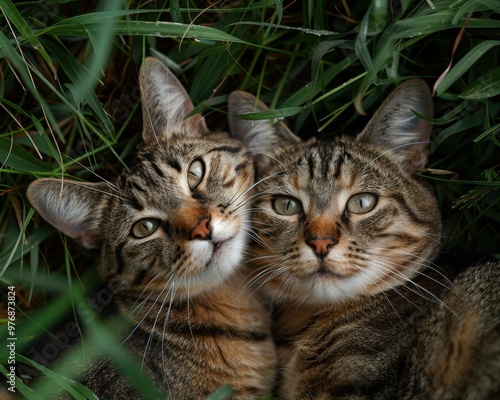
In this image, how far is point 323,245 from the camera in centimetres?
242

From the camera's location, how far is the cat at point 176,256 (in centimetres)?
258

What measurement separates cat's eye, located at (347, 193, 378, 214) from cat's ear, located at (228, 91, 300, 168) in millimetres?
541

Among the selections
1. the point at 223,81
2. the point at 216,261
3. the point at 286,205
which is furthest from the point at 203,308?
the point at 223,81

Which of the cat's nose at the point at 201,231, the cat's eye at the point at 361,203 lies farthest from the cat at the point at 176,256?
the cat's eye at the point at 361,203

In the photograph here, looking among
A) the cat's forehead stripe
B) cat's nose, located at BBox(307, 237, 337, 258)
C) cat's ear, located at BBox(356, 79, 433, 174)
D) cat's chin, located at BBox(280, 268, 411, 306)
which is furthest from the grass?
cat's nose, located at BBox(307, 237, 337, 258)

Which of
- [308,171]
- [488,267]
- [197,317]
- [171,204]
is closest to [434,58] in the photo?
[308,171]

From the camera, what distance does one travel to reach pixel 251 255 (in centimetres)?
275

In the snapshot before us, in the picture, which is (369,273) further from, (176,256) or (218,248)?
(176,256)

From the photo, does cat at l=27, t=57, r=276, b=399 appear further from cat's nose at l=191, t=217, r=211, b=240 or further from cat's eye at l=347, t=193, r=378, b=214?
cat's eye at l=347, t=193, r=378, b=214

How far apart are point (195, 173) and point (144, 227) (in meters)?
0.38

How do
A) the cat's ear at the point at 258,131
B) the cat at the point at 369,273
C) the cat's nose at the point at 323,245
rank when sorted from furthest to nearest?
the cat's ear at the point at 258,131
the cat's nose at the point at 323,245
the cat at the point at 369,273

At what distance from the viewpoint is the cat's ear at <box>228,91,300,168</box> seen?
298 cm

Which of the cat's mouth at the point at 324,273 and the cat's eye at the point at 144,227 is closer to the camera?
the cat's mouth at the point at 324,273

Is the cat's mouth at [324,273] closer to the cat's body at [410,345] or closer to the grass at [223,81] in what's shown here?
the cat's body at [410,345]
